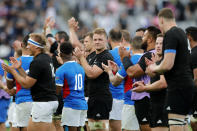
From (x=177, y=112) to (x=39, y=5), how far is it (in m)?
19.3

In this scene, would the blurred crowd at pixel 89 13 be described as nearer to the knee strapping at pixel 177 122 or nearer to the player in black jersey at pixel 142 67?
the player in black jersey at pixel 142 67

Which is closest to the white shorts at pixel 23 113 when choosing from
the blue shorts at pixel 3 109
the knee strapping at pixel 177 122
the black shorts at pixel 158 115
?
the blue shorts at pixel 3 109

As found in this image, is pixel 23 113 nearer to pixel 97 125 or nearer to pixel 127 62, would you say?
pixel 97 125

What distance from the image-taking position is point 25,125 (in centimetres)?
1055

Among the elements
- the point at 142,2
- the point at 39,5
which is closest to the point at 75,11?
the point at 39,5

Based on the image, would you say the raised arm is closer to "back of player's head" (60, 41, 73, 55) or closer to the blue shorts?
"back of player's head" (60, 41, 73, 55)

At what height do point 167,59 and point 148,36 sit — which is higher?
point 148,36

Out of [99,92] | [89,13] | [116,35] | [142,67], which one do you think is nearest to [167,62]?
[142,67]

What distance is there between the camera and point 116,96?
11.2 meters

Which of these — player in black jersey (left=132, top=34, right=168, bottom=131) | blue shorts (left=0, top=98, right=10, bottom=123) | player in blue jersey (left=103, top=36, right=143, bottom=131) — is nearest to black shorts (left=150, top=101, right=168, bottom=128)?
player in black jersey (left=132, top=34, right=168, bottom=131)

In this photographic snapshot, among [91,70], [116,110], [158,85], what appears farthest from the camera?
[116,110]

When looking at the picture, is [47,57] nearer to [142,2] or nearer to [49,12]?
[49,12]

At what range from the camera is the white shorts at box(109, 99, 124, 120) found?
1098 centimetres

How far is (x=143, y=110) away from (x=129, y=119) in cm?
49
